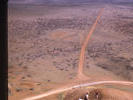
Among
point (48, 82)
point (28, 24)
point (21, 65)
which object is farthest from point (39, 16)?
point (48, 82)

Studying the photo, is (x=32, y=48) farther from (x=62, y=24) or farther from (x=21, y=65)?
(x=62, y=24)

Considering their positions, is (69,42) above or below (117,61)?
above

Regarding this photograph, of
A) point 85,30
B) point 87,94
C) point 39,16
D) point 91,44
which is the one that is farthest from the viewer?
point 39,16

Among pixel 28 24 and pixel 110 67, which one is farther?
pixel 28 24

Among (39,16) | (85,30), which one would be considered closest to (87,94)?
(85,30)

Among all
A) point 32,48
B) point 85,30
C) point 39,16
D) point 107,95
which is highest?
point 39,16

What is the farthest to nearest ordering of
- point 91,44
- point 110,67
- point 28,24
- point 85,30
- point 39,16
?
point 39,16 < point 28,24 < point 85,30 < point 91,44 < point 110,67
